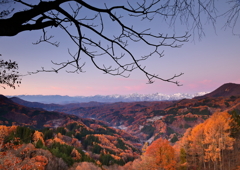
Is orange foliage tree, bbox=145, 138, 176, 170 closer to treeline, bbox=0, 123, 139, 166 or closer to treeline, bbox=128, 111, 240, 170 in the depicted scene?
treeline, bbox=128, 111, 240, 170

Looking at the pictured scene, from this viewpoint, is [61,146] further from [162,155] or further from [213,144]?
[213,144]

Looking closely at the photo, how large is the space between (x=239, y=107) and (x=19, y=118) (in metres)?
230

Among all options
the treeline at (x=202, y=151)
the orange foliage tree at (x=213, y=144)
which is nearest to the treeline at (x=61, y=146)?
the treeline at (x=202, y=151)

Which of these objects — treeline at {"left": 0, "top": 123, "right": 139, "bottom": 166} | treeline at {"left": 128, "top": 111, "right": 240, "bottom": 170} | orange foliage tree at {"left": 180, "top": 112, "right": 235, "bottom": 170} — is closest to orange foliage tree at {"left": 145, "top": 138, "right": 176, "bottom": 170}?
treeline at {"left": 128, "top": 111, "right": 240, "bottom": 170}

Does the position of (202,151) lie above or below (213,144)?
below

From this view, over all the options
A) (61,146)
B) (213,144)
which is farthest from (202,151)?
(61,146)

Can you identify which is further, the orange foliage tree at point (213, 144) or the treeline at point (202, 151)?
the orange foliage tree at point (213, 144)

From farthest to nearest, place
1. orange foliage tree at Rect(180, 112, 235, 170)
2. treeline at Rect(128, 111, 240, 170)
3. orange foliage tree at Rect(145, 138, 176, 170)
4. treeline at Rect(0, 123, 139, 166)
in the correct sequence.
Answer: treeline at Rect(0, 123, 139, 166), orange foliage tree at Rect(180, 112, 235, 170), treeline at Rect(128, 111, 240, 170), orange foliage tree at Rect(145, 138, 176, 170)

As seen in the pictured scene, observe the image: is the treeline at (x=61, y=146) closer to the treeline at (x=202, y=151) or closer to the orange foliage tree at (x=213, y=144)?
the treeline at (x=202, y=151)

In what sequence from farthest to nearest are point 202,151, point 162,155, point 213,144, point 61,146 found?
point 61,146 < point 202,151 < point 213,144 < point 162,155

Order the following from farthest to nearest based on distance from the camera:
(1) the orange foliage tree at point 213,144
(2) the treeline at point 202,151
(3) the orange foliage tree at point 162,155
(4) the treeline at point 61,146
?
(4) the treeline at point 61,146 → (1) the orange foliage tree at point 213,144 → (2) the treeline at point 202,151 → (3) the orange foliage tree at point 162,155

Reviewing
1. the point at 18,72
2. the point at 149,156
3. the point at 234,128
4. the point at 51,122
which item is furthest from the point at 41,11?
the point at 51,122

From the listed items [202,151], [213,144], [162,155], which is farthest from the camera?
[202,151]

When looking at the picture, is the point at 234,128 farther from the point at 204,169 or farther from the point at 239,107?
the point at 239,107
